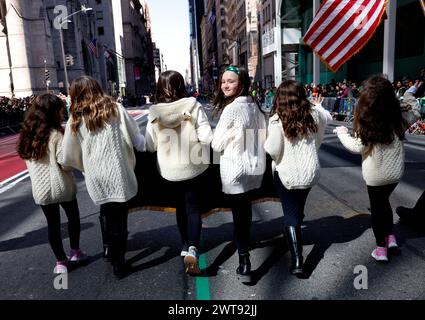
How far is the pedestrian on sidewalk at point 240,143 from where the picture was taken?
11.4 ft

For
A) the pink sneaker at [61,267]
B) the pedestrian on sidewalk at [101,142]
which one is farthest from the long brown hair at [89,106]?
the pink sneaker at [61,267]

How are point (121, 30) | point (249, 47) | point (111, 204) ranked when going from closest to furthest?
point (111, 204) < point (249, 47) < point (121, 30)

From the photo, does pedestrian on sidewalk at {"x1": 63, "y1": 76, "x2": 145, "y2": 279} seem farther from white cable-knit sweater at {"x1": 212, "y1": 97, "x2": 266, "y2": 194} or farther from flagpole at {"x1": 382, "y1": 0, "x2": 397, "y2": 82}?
flagpole at {"x1": 382, "y1": 0, "x2": 397, "y2": 82}

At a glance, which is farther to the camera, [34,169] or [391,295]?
[34,169]

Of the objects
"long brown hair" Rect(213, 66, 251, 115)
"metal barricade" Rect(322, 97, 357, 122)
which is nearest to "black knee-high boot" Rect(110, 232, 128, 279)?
"long brown hair" Rect(213, 66, 251, 115)

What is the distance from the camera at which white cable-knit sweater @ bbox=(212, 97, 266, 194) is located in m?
3.46

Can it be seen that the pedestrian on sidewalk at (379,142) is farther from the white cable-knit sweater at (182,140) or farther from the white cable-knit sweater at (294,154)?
the white cable-knit sweater at (182,140)

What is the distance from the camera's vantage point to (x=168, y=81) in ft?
11.7

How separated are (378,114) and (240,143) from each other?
1316 mm

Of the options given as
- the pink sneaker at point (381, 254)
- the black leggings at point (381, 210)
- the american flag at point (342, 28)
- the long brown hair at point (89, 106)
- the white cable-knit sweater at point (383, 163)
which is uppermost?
the american flag at point (342, 28)

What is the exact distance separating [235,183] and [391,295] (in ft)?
5.11

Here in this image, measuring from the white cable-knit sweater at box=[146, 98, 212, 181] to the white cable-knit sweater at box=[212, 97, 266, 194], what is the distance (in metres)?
0.20
